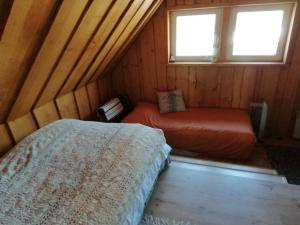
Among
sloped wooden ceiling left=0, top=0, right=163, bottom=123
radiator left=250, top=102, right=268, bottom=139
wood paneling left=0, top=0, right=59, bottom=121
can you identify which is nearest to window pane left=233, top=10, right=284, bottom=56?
radiator left=250, top=102, right=268, bottom=139

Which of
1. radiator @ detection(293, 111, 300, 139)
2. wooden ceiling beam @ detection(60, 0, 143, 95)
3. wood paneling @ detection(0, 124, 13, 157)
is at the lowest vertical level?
radiator @ detection(293, 111, 300, 139)

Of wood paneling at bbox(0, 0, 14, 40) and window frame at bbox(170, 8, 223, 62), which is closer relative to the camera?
wood paneling at bbox(0, 0, 14, 40)

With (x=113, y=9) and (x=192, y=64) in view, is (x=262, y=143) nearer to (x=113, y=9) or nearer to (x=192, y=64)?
(x=192, y=64)

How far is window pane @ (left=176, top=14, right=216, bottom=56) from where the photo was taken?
2734 mm

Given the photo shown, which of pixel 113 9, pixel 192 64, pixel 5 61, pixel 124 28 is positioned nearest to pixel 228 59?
pixel 192 64

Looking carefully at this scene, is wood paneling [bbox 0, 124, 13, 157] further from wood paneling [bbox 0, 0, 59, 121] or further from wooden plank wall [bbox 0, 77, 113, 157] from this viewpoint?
wood paneling [bbox 0, 0, 59, 121]

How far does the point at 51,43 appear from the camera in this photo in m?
1.35

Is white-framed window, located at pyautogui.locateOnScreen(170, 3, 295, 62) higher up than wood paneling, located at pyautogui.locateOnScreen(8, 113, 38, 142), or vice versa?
white-framed window, located at pyautogui.locateOnScreen(170, 3, 295, 62)

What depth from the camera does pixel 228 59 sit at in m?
2.80

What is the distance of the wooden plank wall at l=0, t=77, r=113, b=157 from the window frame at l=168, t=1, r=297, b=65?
3.87 ft

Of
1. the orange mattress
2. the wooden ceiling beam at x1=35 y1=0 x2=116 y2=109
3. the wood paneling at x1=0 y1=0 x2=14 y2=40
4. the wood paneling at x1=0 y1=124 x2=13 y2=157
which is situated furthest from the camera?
the orange mattress

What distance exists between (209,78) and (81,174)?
223 centimetres

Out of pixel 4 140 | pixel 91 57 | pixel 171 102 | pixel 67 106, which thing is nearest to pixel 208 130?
pixel 171 102

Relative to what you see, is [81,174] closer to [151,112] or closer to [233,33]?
[151,112]
